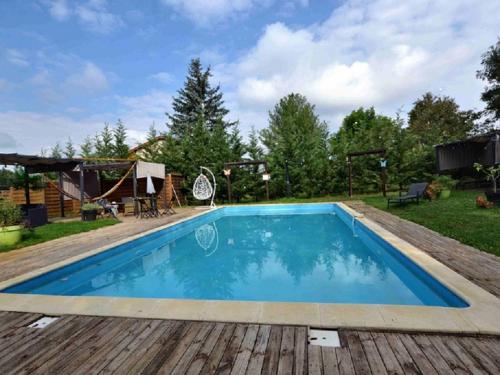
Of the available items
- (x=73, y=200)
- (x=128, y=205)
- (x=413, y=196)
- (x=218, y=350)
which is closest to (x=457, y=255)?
(x=218, y=350)

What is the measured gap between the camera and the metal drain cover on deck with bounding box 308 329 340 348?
5.99 ft

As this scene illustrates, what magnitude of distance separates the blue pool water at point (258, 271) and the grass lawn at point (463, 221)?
109cm

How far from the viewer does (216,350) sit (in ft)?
5.87

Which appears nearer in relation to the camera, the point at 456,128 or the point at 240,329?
the point at 240,329

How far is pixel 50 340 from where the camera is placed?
6.63 feet

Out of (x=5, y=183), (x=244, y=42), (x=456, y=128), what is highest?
(x=244, y=42)

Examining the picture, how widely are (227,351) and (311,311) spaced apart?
784mm

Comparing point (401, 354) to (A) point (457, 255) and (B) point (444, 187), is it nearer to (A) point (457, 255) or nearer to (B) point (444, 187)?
(A) point (457, 255)

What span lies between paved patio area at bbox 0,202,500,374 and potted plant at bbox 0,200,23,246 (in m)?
3.79

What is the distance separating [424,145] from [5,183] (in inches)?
752

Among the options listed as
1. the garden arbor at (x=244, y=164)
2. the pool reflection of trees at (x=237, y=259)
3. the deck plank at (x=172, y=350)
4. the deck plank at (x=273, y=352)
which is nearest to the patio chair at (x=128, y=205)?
the garden arbor at (x=244, y=164)

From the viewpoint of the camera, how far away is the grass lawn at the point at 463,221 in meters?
4.18

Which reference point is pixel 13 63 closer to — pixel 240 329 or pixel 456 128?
pixel 240 329

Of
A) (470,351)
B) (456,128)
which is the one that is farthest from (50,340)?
(456,128)
